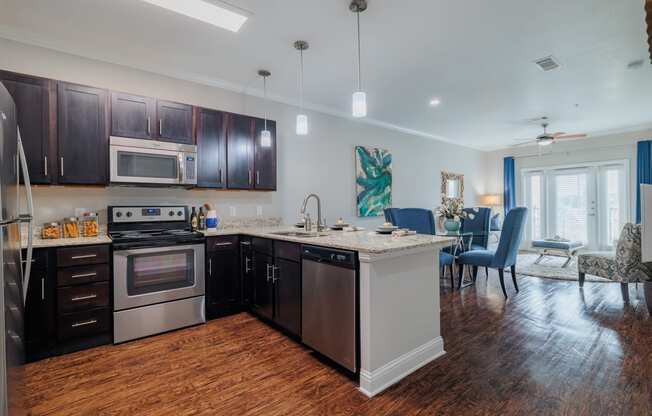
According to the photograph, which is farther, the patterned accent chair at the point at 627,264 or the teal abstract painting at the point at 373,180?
the teal abstract painting at the point at 373,180

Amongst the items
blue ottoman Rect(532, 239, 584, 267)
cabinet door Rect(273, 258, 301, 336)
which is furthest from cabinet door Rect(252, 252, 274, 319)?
blue ottoman Rect(532, 239, 584, 267)

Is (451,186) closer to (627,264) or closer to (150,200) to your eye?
(627,264)

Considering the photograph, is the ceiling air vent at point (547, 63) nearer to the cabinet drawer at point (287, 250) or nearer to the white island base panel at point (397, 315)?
the white island base panel at point (397, 315)

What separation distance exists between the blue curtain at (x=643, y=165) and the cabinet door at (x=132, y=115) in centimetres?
796

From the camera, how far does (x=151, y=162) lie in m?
2.92

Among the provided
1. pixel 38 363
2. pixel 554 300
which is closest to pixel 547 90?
pixel 554 300

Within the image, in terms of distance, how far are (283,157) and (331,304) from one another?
2521 mm

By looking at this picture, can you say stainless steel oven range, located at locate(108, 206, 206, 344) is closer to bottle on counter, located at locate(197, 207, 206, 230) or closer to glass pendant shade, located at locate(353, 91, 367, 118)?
bottle on counter, located at locate(197, 207, 206, 230)

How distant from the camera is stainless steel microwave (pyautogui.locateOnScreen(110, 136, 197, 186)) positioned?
9.01 ft

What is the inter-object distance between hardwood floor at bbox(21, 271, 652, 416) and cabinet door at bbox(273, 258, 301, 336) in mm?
165

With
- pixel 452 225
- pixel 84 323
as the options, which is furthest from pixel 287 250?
pixel 452 225

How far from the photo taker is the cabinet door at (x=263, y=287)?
2809 millimetres

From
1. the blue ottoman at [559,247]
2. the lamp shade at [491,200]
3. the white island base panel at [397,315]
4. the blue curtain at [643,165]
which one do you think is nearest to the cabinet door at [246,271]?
the white island base panel at [397,315]

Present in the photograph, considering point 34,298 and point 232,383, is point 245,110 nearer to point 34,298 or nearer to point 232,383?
point 34,298
